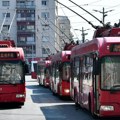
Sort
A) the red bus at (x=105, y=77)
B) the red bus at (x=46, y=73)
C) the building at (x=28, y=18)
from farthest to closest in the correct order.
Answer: the building at (x=28, y=18)
the red bus at (x=46, y=73)
the red bus at (x=105, y=77)

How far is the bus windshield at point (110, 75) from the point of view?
51.4 feet

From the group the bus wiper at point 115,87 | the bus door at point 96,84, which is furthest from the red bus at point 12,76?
the bus wiper at point 115,87

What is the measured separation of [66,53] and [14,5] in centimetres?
8164

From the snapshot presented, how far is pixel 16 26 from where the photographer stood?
362ft

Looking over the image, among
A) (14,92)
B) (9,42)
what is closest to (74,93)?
(14,92)

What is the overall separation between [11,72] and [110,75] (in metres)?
7.62

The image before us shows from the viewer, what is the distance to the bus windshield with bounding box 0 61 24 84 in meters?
22.5

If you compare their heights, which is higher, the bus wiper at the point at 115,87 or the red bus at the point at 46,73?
the bus wiper at the point at 115,87

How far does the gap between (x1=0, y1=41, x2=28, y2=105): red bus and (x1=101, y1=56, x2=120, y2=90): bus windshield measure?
733 cm

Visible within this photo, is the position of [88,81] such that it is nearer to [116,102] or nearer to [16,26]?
[116,102]

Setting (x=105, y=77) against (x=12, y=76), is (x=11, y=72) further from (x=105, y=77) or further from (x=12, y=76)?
(x=105, y=77)

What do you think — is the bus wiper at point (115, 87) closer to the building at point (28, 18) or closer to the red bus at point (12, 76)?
the red bus at point (12, 76)

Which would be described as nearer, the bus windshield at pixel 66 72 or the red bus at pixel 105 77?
the red bus at pixel 105 77

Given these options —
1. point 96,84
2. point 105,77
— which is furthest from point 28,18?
point 105,77
